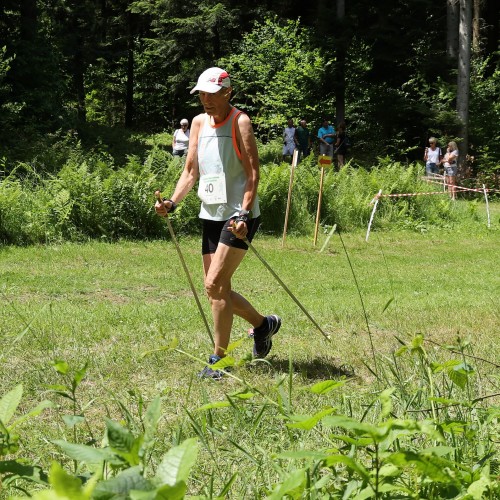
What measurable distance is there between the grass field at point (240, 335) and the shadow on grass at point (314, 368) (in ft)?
0.07

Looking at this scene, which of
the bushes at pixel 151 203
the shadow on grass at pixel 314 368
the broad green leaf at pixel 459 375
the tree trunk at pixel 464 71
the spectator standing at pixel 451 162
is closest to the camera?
the broad green leaf at pixel 459 375

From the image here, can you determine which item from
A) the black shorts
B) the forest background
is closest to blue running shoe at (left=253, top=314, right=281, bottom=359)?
the black shorts

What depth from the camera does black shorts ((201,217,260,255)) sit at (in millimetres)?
5359

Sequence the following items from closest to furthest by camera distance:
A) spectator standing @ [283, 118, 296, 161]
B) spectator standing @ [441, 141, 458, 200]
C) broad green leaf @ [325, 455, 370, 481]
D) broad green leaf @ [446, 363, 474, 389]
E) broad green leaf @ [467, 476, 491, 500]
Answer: broad green leaf @ [325, 455, 370, 481]
broad green leaf @ [467, 476, 491, 500]
broad green leaf @ [446, 363, 474, 389]
spectator standing @ [441, 141, 458, 200]
spectator standing @ [283, 118, 296, 161]

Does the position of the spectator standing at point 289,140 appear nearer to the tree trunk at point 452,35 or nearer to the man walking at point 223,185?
the tree trunk at point 452,35

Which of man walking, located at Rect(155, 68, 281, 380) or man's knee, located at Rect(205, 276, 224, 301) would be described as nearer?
man walking, located at Rect(155, 68, 281, 380)

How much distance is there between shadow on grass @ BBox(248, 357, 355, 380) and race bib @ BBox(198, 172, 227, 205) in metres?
1.09

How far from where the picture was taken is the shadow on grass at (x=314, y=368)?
555 cm

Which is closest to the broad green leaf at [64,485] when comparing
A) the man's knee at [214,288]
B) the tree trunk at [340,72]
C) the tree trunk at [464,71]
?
the man's knee at [214,288]

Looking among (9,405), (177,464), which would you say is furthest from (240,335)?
(177,464)

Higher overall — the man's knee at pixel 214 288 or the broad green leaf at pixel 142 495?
the broad green leaf at pixel 142 495

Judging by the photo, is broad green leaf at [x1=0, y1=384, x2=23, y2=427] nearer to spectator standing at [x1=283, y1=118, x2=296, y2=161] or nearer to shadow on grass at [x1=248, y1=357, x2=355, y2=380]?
shadow on grass at [x1=248, y1=357, x2=355, y2=380]

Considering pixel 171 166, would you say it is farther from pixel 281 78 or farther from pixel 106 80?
pixel 106 80

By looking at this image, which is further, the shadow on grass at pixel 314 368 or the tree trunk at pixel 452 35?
the tree trunk at pixel 452 35
